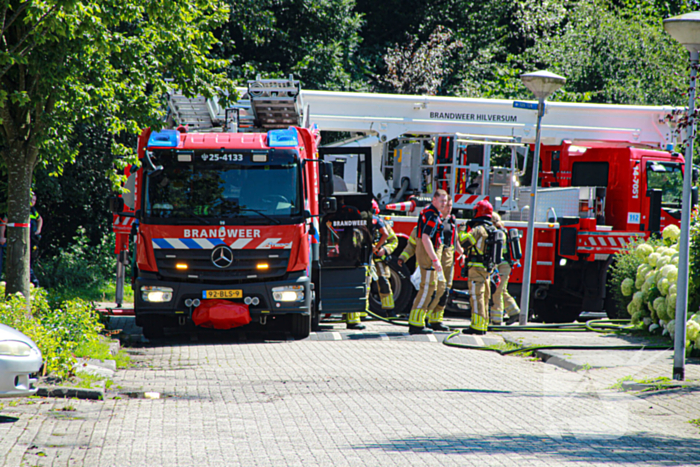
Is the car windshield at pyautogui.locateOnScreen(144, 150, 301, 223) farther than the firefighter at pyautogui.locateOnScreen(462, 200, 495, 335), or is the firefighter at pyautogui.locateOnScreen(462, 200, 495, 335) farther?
the firefighter at pyautogui.locateOnScreen(462, 200, 495, 335)

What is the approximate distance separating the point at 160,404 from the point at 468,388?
2.86 meters

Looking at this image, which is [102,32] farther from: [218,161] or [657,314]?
[657,314]

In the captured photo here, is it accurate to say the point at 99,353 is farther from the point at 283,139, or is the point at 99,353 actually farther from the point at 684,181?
the point at 684,181

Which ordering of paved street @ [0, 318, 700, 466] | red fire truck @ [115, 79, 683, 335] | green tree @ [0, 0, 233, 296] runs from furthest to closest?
red fire truck @ [115, 79, 683, 335] → green tree @ [0, 0, 233, 296] → paved street @ [0, 318, 700, 466]

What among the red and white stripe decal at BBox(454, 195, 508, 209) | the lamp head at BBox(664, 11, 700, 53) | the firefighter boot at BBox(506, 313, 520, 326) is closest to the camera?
the lamp head at BBox(664, 11, 700, 53)

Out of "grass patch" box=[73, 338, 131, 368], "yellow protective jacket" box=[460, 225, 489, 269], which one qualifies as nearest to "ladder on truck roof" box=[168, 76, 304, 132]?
"yellow protective jacket" box=[460, 225, 489, 269]

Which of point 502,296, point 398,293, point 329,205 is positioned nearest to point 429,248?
point 329,205

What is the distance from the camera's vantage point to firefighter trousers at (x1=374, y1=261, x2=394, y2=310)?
13508 millimetres

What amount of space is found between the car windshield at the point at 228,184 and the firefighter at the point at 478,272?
8.49 feet

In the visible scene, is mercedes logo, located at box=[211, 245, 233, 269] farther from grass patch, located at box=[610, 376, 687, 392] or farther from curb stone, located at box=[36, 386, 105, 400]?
grass patch, located at box=[610, 376, 687, 392]

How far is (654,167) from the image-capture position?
50.4 feet

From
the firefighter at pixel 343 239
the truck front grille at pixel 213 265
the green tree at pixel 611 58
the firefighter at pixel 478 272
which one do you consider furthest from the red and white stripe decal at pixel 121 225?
the green tree at pixel 611 58

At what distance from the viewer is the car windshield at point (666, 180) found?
15.3 m

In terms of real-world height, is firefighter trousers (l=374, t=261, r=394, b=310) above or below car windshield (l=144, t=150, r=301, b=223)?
below
